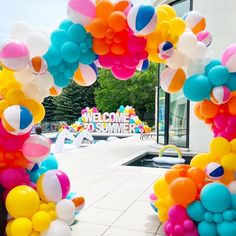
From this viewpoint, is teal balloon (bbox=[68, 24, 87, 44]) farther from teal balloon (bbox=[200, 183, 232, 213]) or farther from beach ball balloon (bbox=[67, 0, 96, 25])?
teal balloon (bbox=[200, 183, 232, 213])

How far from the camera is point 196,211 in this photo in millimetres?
3107

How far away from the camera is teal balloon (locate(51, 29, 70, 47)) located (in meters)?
3.02

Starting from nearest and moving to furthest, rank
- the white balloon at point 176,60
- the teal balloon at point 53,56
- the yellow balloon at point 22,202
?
the yellow balloon at point 22,202
the teal balloon at point 53,56
the white balloon at point 176,60

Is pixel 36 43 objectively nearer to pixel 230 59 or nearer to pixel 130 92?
pixel 230 59

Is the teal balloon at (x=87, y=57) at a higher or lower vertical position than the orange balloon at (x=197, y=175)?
higher

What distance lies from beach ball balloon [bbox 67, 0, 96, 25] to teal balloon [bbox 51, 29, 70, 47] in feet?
0.53

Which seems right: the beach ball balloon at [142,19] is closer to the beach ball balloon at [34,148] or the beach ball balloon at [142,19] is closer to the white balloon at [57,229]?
the beach ball balloon at [34,148]

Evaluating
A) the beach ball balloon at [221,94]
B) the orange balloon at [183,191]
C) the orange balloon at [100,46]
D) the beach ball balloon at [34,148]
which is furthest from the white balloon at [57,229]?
the beach ball balloon at [221,94]

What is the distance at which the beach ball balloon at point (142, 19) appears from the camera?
289cm

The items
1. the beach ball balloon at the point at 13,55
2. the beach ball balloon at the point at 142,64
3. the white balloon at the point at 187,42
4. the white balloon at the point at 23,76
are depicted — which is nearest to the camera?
the beach ball balloon at the point at 13,55

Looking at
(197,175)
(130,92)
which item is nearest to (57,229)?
(197,175)

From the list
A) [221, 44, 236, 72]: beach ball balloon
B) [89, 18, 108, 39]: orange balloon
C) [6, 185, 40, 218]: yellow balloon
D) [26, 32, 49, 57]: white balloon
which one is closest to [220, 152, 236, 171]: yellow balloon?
[221, 44, 236, 72]: beach ball balloon

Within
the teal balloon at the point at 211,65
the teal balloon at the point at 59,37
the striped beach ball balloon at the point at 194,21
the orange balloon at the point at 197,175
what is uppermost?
the striped beach ball balloon at the point at 194,21

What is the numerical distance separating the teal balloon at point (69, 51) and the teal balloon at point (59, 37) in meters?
0.07
